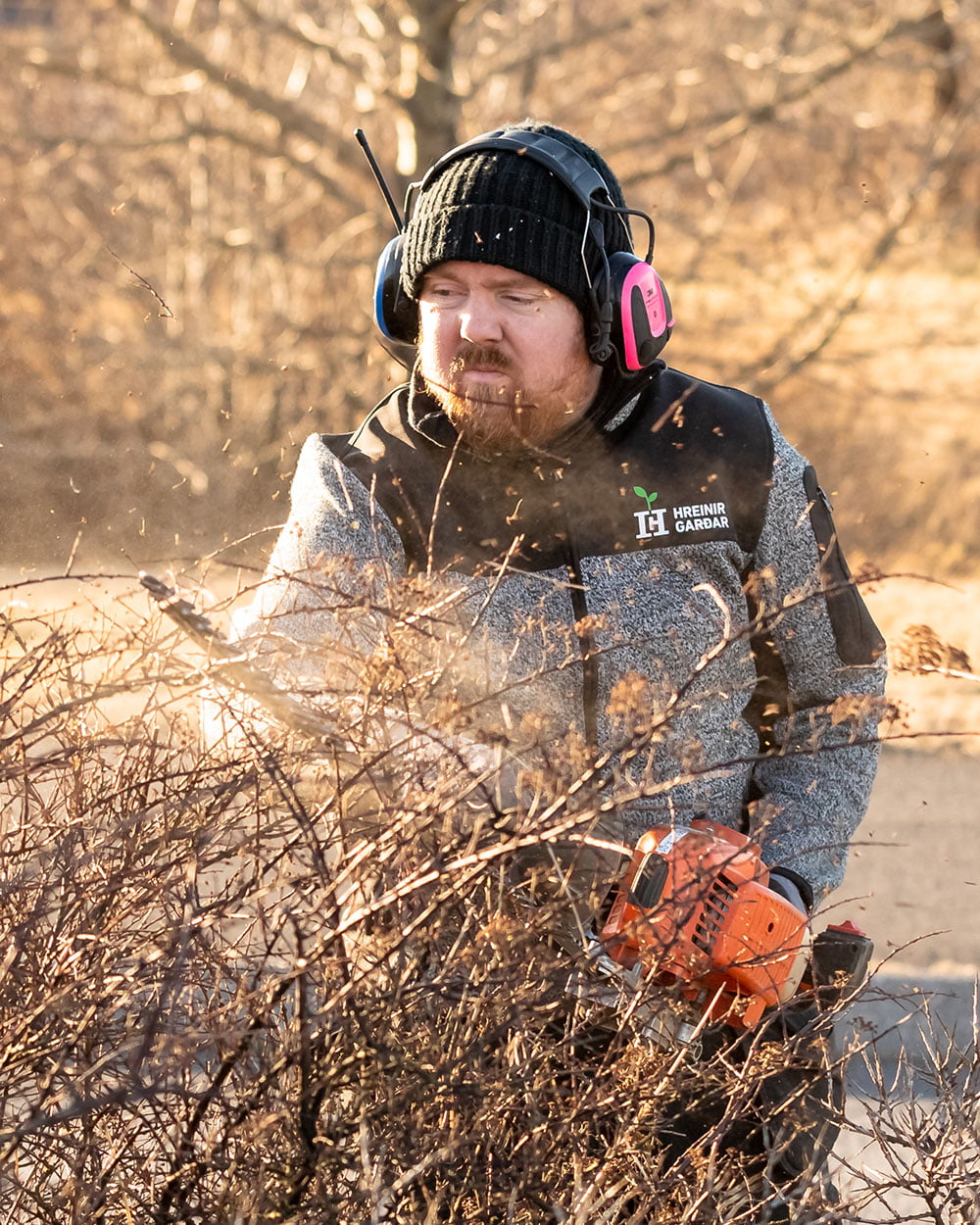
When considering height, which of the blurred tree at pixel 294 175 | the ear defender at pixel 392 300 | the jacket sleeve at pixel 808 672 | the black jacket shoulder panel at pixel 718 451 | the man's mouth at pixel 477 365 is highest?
the blurred tree at pixel 294 175

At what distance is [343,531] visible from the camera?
2.56 meters

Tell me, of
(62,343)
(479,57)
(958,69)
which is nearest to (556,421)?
(479,57)

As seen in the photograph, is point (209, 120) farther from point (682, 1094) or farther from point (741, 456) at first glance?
point (682, 1094)

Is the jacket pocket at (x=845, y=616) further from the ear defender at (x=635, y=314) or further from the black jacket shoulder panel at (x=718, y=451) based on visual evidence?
the ear defender at (x=635, y=314)

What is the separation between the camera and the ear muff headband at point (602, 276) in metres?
2.68

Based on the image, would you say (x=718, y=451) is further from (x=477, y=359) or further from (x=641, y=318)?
(x=477, y=359)

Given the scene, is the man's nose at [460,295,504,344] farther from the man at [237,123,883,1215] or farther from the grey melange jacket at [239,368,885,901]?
the grey melange jacket at [239,368,885,901]

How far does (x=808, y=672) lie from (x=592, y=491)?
0.56 meters

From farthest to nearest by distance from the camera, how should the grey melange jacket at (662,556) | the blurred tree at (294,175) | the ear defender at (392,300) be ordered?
1. the blurred tree at (294,175)
2. the ear defender at (392,300)
3. the grey melange jacket at (662,556)

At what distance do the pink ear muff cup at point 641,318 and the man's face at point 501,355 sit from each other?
3.6 inches

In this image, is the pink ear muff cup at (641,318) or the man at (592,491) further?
the pink ear muff cup at (641,318)

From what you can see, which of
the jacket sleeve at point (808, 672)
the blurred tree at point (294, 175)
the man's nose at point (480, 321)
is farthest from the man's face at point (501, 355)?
the blurred tree at point (294, 175)

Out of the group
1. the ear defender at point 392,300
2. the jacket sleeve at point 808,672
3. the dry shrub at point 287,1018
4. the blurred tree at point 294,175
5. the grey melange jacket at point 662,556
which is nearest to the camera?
the dry shrub at point 287,1018

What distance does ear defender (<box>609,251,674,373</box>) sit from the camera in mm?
2680
